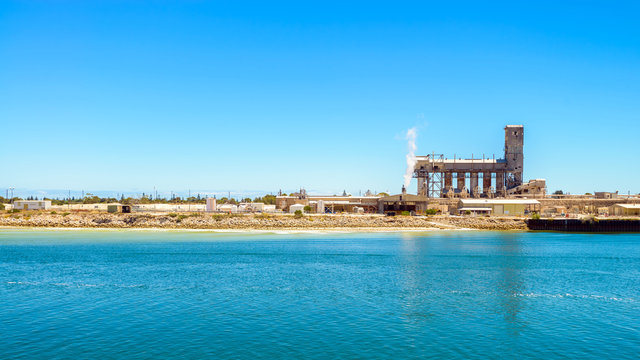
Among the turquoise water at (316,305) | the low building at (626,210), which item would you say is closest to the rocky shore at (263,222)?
the low building at (626,210)

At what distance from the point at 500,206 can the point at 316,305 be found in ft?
302

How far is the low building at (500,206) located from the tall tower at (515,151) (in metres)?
22.3

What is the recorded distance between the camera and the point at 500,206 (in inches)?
4345

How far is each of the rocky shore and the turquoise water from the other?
40.2 meters

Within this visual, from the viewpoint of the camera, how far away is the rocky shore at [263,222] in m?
94.7

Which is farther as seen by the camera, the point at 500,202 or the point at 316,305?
the point at 500,202

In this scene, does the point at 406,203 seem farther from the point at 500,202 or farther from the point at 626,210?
the point at 626,210

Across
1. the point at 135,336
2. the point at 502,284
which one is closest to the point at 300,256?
the point at 502,284

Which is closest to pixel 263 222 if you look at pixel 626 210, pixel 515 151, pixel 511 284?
pixel 511 284

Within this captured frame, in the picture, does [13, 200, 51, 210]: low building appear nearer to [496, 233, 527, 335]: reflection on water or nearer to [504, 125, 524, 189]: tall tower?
[496, 233, 527, 335]: reflection on water

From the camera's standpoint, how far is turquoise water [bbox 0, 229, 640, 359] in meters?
21.1

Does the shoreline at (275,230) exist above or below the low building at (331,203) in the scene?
below

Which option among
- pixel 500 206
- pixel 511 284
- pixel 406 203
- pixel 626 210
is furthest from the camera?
pixel 406 203

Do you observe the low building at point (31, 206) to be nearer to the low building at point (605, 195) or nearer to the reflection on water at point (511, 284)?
the reflection on water at point (511, 284)
